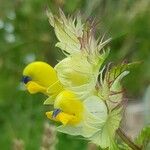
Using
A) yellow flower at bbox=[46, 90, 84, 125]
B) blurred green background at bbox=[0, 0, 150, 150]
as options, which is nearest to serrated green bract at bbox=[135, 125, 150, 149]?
yellow flower at bbox=[46, 90, 84, 125]

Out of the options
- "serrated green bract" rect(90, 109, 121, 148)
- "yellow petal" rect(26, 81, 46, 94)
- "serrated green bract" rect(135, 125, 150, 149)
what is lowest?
"serrated green bract" rect(135, 125, 150, 149)

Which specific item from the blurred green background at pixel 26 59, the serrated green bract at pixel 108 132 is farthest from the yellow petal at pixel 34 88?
the blurred green background at pixel 26 59

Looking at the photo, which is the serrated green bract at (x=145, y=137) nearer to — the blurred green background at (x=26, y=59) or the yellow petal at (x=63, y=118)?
the yellow petal at (x=63, y=118)

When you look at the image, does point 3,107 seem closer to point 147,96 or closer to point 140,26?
point 140,26

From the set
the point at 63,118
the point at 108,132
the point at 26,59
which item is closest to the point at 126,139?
the point at 108,132

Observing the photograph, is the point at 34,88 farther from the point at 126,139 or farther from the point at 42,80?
the point at 126,139

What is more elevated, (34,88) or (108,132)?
(34,88)

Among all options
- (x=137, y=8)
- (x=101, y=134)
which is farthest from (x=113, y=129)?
(x=137, y=8)

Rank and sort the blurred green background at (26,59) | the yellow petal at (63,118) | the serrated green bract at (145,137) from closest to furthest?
the yellow petal at (63,118), the serrated green bract at (145,137), the blurred green background at (26,59)

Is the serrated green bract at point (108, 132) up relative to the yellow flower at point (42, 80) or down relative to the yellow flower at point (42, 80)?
down

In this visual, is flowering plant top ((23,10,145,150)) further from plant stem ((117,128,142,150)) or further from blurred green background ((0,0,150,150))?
blurred green background ((0,0,150,150))

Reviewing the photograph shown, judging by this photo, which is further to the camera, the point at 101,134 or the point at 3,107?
the point at 3,107
